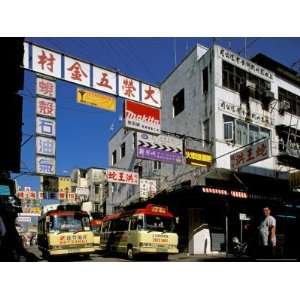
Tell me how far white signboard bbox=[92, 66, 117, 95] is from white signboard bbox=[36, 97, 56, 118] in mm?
2183

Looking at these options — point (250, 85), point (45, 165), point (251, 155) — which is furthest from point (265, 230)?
point (250, 85)

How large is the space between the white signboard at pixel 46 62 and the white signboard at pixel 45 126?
2563 mm

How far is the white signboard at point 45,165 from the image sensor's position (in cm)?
1401

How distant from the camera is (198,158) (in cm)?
1802

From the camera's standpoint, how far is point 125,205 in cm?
2481

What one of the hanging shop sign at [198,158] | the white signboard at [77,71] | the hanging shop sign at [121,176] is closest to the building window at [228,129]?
the hanging shop sign at [198,158]

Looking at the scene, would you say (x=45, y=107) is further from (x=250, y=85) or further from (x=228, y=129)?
(x=250, y=85)

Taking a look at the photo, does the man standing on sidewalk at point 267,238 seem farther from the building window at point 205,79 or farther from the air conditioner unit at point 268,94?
the air conditioner unit at point 268,94

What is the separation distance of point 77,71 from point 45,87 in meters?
1.86

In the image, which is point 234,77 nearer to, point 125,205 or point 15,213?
point 125,205

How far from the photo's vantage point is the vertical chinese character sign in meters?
13.3

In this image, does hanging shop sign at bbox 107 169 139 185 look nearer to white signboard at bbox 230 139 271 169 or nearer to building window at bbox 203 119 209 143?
building window at bbox 203 119 209 143

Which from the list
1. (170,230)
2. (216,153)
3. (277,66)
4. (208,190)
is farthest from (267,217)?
(277,66)

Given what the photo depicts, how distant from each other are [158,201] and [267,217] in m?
9.88
